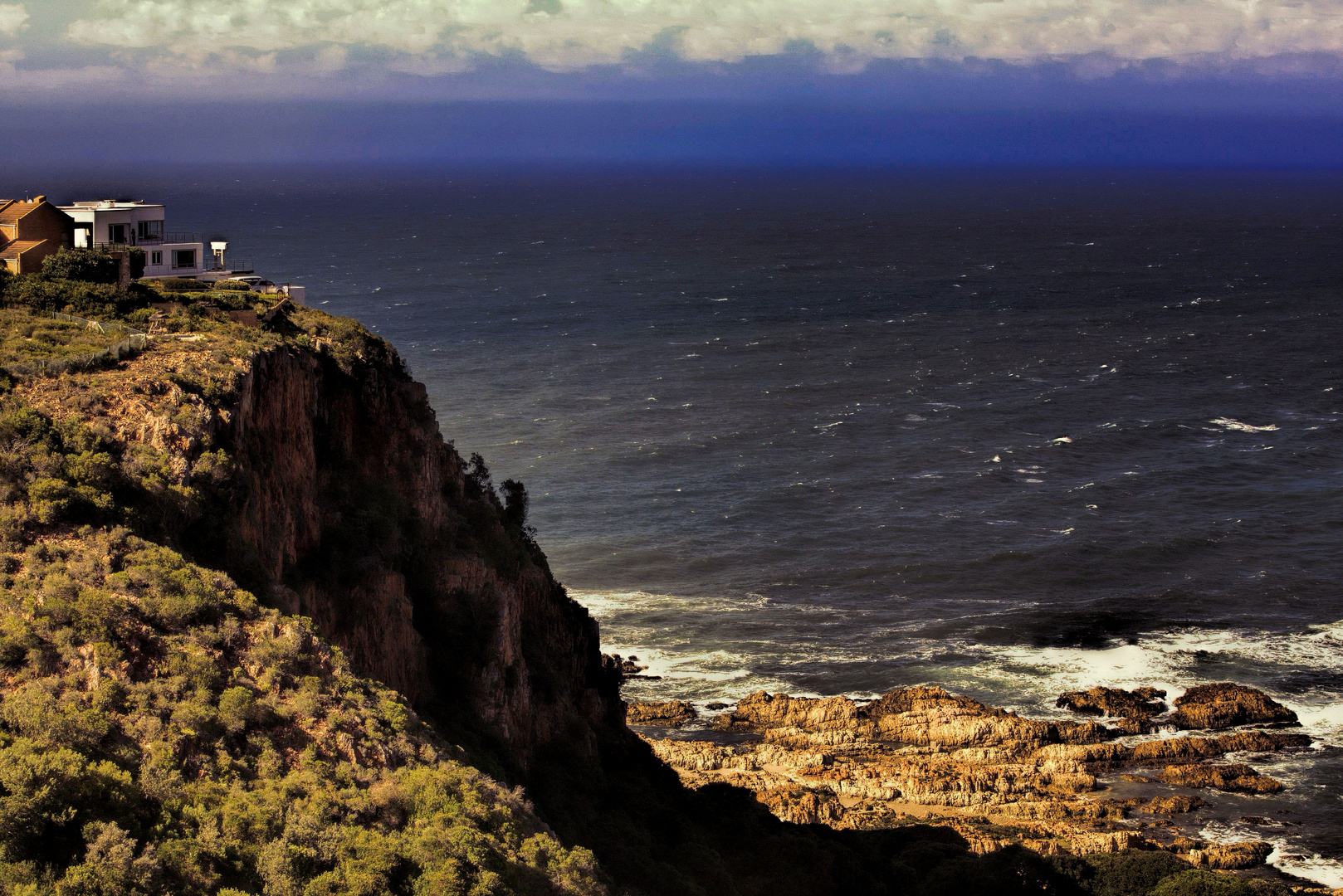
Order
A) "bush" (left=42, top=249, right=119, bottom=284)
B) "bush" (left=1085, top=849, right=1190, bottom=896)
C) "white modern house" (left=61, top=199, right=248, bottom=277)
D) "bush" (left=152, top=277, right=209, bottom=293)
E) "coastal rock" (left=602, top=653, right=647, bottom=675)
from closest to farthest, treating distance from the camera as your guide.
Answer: "bush" (left=42, top=249, right=119, bottom=284) → "bush" (left=1085, top=849, right=1190, bottom=896) → "bush" (left=152, top=277, right=209, bottom=293) → "white modern house" (left=61, top=199, right=248, bottom=277) → "coastal rock" (left=602, top=653, right=647, bottom=675)

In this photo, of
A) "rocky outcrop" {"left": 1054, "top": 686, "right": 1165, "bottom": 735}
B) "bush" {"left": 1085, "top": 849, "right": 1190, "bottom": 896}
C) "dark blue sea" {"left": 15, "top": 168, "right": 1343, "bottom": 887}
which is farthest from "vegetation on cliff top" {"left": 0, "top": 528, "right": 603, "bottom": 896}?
"rocky outcrop" {"left": 1054, "top": 686, "right": 1165, "bottom": 735}

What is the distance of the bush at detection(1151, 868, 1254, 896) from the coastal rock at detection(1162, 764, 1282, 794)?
12.5m

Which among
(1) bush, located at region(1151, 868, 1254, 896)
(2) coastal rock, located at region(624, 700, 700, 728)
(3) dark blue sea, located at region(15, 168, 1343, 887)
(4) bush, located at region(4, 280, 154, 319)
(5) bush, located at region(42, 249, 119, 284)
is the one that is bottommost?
(2) coastal rock, located at region(624, 700, 700, 728)

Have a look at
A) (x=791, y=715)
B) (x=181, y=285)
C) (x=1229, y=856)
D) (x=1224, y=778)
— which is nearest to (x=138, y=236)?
(x=181, y=285)

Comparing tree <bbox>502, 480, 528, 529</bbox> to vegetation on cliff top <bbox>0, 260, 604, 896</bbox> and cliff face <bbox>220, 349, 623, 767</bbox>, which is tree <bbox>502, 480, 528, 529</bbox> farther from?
vegetation on cliff top <bbox>0, 260, 604, 896</bbox>

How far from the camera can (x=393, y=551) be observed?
3272 centimetres

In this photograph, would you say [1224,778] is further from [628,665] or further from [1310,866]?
[628,665]

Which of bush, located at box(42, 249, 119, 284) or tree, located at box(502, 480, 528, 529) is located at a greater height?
bush, located at box(42, 249, 119, 284)

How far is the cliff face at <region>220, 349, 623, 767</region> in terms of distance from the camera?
2852 centimetres

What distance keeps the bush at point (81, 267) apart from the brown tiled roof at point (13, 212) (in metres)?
3.70

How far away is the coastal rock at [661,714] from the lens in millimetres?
59250

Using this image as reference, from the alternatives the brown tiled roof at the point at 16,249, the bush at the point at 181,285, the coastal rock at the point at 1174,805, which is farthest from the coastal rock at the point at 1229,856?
the brown tiled roof at the point at 16,249

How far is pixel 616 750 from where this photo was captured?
43312mm

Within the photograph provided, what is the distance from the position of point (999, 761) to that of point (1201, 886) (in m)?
15.2
